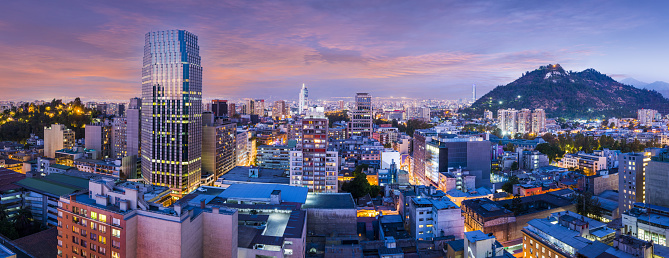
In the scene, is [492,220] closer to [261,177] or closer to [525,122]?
[261,177]

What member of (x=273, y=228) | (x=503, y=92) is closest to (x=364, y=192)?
(x=273, y=228)

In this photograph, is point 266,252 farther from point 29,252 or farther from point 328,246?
point 29,252

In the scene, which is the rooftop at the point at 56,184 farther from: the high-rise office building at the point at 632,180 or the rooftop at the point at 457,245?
the high-rise office building at the point at 632,180

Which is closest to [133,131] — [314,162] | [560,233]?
[314,162]

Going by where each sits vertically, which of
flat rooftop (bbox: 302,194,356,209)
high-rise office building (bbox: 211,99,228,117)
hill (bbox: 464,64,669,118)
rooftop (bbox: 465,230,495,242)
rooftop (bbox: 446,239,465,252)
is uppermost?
hill (bbox: 464,64,669,118)

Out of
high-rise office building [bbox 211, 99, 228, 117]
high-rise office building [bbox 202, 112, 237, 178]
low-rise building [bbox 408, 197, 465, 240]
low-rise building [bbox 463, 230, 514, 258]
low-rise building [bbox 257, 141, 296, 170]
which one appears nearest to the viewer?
low-rise building [bbox 463, 230, 514, 258]

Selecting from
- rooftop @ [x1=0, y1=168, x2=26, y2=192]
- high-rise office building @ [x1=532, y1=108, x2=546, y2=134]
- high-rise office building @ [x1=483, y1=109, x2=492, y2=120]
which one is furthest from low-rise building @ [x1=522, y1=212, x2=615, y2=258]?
high-rise office building @ [x1=483, y1=109, x2=492, y2=120]

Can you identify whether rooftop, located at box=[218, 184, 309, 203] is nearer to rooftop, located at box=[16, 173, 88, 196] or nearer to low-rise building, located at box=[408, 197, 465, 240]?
low-rise building, located at box=[408, 197, 465, 240]
